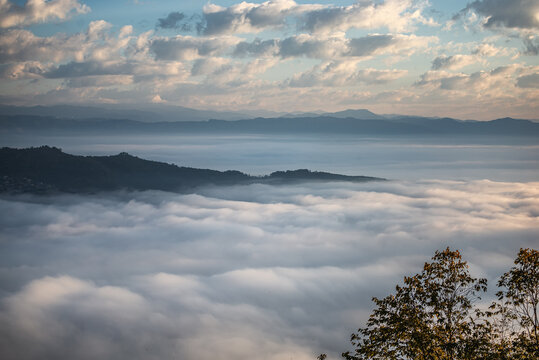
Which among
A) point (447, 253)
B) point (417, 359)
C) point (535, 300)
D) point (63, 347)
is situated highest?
point (447, 253)

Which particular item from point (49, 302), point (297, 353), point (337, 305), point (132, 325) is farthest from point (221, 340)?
point (49, 302)

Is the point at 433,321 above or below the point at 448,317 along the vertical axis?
below

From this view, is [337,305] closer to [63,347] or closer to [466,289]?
[63,347]

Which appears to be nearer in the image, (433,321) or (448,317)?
(433,321)

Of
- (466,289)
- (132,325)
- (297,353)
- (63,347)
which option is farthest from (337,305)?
(466,289)

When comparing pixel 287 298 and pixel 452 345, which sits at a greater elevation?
pixel 452 345

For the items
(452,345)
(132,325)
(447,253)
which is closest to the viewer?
(452,345)

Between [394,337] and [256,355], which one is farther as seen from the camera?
[256,355]

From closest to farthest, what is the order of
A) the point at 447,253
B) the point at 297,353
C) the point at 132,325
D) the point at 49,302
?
the point at 447,253 → the point at 297,353 → the point at 132,325 → the point at 49,302
